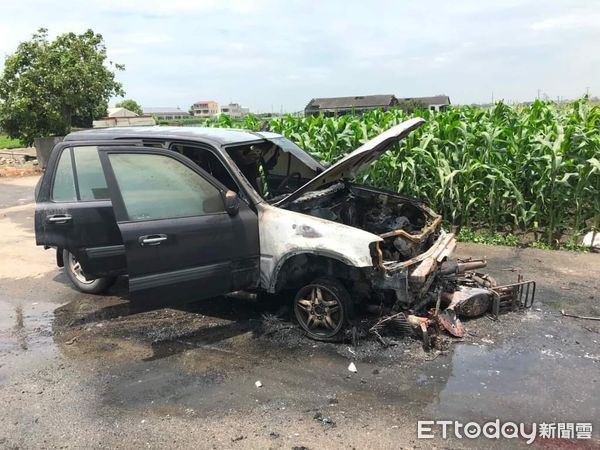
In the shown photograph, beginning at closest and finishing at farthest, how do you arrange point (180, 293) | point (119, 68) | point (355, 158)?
1. point (180, 293)
2. point (355, 158)
3. point (119, 68)

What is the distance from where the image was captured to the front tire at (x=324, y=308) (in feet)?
14.7

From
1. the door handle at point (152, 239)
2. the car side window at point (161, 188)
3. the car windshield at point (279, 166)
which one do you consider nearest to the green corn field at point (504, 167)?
the car windshield at point (279, 166)

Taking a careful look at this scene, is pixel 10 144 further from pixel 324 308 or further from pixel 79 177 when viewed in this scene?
pixel 324 308

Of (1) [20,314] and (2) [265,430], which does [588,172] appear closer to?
(2) [265,430]

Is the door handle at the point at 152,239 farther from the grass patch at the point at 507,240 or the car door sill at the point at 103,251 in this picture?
the grass patch at the point at 507,240

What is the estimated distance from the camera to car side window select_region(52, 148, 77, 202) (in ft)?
18.0

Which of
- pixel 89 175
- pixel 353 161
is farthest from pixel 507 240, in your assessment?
pixel 89 175

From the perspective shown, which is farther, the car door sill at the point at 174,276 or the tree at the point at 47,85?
the tree at the point at 47,85

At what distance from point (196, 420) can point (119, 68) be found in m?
21.9

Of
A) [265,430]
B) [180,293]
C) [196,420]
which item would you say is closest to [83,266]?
[180,293]

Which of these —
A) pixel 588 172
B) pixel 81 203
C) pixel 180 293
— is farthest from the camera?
pixel 588 172

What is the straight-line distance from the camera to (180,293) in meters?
4.43

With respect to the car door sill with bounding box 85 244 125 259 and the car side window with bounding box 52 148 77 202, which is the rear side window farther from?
the car door sill with bounding box 85 244 125 259

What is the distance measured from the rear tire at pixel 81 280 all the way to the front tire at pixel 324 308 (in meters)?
2.66
